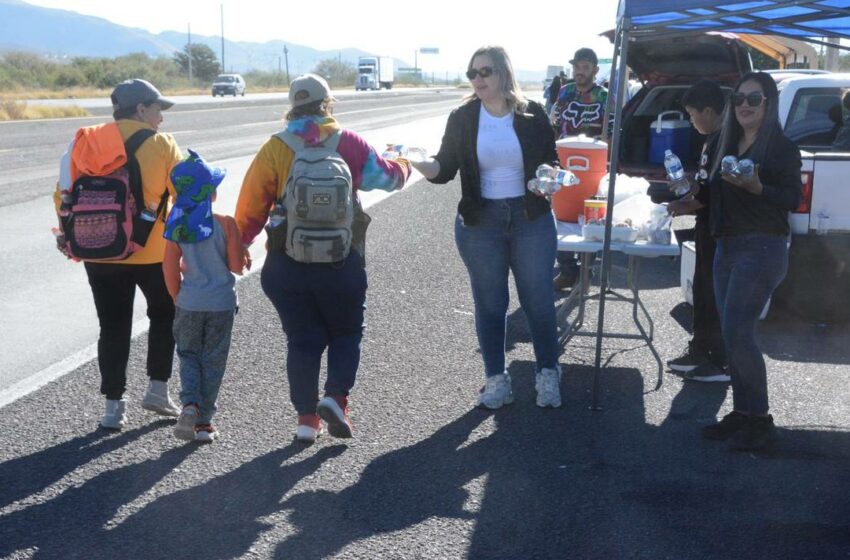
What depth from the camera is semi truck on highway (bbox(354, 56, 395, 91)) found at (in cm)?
9762

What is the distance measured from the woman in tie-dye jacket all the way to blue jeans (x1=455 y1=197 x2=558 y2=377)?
61cm

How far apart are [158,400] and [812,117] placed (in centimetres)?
604

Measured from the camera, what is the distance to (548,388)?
561 cm

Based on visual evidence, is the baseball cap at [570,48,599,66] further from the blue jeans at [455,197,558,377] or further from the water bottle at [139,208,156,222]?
the water bottle at [139,208,156,222]

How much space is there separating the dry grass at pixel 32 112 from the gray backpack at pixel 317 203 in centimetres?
3249

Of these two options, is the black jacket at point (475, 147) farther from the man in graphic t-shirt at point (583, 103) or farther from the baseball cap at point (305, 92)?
the man in graphic t-shirt at point (583, 103)

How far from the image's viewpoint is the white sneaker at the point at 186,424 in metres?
4.93

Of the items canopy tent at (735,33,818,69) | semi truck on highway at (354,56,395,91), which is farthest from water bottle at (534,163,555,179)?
semi truck on highway at (354,56,395,91)

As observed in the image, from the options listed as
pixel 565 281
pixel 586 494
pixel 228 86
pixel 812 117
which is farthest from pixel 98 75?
pixel 586 494

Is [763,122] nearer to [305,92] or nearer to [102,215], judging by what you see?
[305,92]

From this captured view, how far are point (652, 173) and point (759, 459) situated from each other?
6333 mm

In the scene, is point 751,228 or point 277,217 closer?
point 277,217

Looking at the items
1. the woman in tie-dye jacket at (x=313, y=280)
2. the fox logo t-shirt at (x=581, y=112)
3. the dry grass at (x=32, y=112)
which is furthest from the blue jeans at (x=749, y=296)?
the dry grass at (x=32, y=112)

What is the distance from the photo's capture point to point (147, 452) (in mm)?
4918
